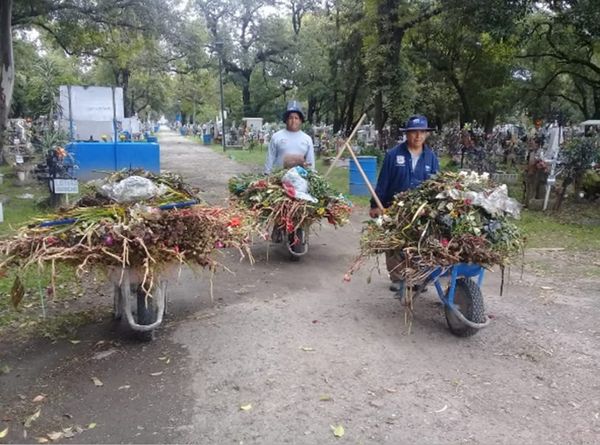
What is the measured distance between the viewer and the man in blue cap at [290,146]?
725cm

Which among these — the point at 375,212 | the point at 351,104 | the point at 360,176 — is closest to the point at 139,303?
the point at 375,212

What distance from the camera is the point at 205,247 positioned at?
13.6 ft

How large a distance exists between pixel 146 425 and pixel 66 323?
2.01m

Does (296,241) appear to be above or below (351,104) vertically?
below

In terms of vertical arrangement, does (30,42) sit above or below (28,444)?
above

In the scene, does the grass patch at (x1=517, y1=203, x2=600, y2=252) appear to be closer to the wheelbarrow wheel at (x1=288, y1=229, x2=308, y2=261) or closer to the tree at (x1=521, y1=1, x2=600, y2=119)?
the wheelbarrow wheel at (x1=288, y1=229, x2=308, y2=261)

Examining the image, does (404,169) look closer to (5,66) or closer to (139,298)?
(139,298)

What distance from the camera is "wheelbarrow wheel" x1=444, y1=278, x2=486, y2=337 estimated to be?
452 centimetres

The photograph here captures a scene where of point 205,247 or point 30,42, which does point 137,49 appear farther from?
point 205,247

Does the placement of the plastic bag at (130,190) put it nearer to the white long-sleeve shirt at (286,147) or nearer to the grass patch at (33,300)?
the grass patch at (33,300)

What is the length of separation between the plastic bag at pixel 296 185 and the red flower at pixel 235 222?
187 cm

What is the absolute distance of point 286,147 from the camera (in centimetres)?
730

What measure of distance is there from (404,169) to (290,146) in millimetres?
2206

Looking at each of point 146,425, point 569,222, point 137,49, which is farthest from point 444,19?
point 146,425
